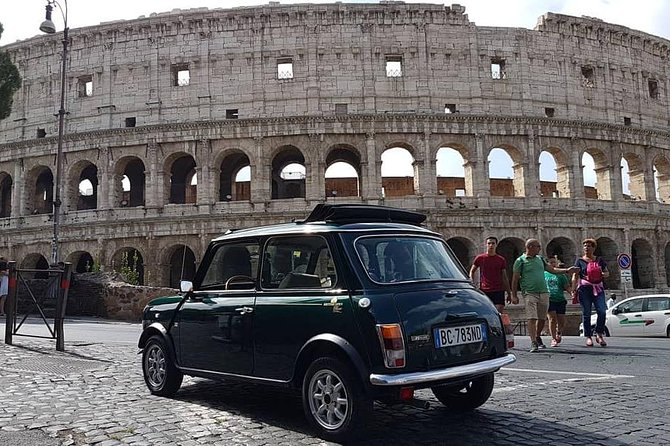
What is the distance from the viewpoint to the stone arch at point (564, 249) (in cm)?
2787

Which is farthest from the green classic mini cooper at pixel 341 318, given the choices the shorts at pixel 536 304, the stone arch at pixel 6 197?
the stone arch at pixel 6 197

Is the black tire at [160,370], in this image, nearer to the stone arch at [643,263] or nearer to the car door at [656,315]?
the car door at [656,315]

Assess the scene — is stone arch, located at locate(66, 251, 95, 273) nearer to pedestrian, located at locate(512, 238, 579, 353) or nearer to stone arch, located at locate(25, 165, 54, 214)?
stone arch, located at locate(25, 165, 54, 214)

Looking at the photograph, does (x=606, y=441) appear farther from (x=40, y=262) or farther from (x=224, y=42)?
(x=40, y=262)

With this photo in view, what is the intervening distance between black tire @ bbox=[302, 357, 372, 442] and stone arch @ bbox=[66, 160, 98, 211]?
29.0 m

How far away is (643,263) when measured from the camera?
1165 inches

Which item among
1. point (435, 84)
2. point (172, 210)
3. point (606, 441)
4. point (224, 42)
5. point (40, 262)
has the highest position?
point (224, 42)

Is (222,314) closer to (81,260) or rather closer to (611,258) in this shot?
(611,258)

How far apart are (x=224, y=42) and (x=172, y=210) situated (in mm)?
9424

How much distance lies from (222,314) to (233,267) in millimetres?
497

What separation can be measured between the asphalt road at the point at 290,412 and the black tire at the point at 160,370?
145 mm

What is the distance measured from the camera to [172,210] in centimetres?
2761

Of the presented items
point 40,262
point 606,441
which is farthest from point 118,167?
point 606,441

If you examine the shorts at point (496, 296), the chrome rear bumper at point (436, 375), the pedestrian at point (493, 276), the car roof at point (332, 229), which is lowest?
the chrome rear bumper at point (436, 375)
